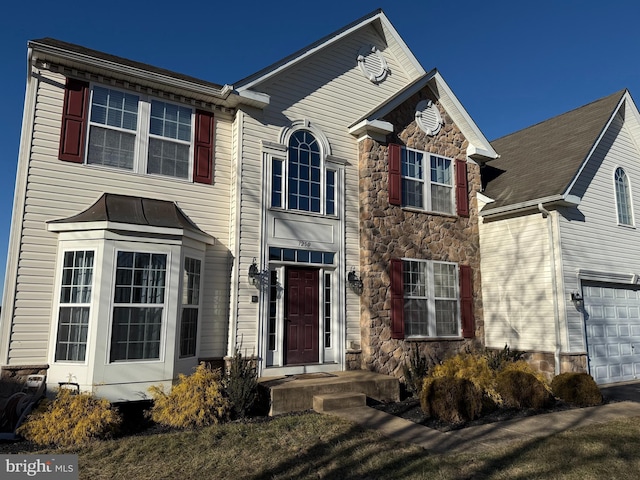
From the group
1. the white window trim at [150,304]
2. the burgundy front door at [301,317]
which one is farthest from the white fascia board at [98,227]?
the burgundy front door at [301,317]

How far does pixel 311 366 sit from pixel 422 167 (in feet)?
18.5

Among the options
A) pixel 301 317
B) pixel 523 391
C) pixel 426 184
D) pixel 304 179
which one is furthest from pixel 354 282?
pixel 523 391

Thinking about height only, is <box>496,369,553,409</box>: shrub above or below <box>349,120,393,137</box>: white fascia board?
below

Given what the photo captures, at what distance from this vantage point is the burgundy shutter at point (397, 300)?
1010 cm

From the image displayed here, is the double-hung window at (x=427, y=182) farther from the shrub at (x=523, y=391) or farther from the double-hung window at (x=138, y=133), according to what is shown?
the double-hung window at (x=138, y=133)

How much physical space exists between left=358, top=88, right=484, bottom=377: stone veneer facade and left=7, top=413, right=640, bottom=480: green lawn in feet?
12.4

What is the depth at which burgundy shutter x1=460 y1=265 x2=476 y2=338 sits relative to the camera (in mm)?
11188

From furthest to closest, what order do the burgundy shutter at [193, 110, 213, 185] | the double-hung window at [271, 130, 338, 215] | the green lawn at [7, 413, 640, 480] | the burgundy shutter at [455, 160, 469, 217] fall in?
1. the burgundy shutter at [455, 160, 469, 217]
2. the double-hung window at [271, 130, 338, 215]
3. the burgundy shutter at [193, 110, 213, 185]
4. the green lawn at [7, 413, 640, 480]

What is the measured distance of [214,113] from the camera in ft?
30.8

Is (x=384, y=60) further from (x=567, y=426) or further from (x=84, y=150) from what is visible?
(x=567, y=426)

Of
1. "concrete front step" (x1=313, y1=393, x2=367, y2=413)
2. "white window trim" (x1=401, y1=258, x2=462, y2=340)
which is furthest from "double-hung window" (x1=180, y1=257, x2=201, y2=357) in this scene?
"white window trim" (x1=401, y1=258, x2=462, y2=340)

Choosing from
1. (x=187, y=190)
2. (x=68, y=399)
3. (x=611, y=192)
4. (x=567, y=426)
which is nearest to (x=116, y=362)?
(x=68, y=399)

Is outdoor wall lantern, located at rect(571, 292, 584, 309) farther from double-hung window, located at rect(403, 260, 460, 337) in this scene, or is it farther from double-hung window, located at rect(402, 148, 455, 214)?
double-hung window, located at rect(402, 148, 455, 214)

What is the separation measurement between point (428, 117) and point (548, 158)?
3.43 meters
